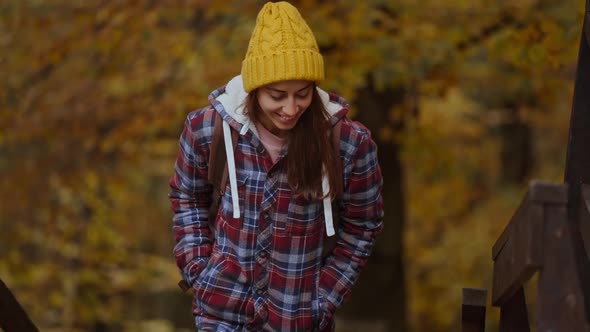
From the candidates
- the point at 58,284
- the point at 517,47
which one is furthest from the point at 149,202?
the point at 517,47

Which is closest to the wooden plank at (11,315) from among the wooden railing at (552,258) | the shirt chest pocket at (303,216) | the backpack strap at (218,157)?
the backpack strap at (218,157)

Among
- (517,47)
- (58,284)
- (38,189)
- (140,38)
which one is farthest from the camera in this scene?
(58,284)

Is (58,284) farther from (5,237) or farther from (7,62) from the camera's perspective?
(7,62)

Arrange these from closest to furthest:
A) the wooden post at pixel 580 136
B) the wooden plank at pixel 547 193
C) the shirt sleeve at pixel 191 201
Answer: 1. the wooden plank at pixel 547 193
2. the shirt sleeve at pixel 191 201
3. the wooden post at pixel 580 136

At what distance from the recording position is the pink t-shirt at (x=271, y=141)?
324 centimetres

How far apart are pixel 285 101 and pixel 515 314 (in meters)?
1.18

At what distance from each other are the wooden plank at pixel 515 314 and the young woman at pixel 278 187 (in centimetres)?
62

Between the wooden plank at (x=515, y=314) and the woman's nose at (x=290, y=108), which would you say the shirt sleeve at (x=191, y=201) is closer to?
the woman's nose at (x=290, y=108)

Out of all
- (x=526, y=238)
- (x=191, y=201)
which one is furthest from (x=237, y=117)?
(x=526, y=238)

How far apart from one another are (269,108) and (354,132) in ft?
1.03

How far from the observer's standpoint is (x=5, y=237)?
31.2ft

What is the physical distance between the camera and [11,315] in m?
3.67

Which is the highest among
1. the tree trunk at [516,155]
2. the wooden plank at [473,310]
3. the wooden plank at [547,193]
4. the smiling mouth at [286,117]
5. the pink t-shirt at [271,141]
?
the smiling mouth at [286,117]

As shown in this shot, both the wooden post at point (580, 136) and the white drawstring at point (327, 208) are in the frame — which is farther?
the wooden post at point (580, 136)
